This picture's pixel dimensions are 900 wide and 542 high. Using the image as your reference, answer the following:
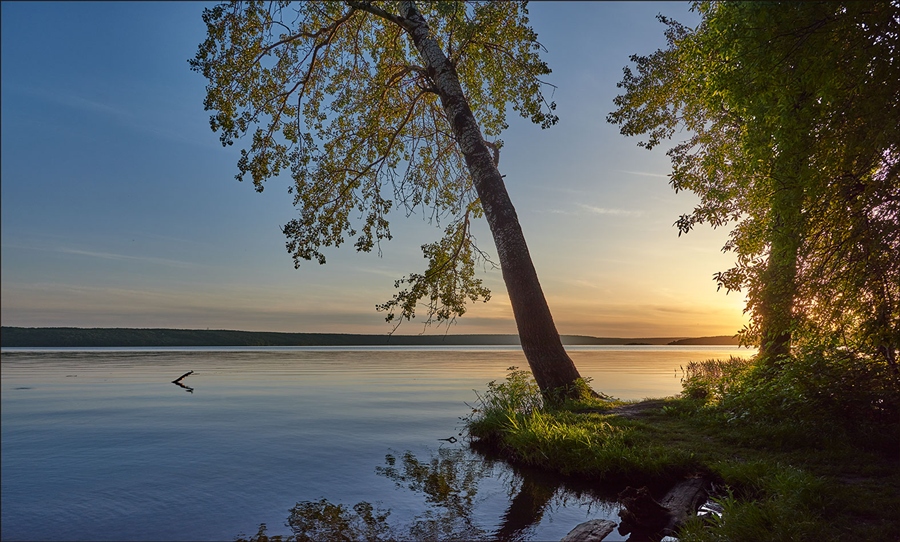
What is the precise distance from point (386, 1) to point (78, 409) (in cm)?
1691

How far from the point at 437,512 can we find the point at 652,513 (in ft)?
8.91

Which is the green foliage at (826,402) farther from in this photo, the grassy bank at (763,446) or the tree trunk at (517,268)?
the tree trunk at (517,268)

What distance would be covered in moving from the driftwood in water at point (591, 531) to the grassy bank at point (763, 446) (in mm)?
854

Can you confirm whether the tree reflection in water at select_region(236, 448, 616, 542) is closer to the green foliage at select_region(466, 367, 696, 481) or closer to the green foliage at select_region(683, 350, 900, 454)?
the green foliage at select_region(466, 367, 696, 481)

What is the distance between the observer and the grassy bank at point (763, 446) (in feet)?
18.6

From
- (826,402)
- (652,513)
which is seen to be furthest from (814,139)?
(652,513)

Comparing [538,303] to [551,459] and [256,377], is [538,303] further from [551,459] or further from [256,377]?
[256,377]

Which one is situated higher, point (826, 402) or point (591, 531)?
point (826, 402)

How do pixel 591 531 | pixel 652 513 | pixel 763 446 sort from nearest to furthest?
pixel 591 531, pixel 652 513, pixel 763 446

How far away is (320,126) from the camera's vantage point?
18.1 m

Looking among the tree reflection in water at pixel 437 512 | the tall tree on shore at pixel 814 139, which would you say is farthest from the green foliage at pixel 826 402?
the tree reflection in water at pixel 437 512

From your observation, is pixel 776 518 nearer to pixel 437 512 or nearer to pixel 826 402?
pixel 437 512

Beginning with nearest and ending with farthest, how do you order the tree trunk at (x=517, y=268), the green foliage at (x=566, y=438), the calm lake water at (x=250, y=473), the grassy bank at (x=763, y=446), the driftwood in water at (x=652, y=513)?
the grassy bank at (x=763, y=446)
the driftwood in water at (x=652, y=513)
the calm lake water at (x=250, y=473)
the green foliage at (x=566, y=438)
the tree trunk at (x=517, y=268)

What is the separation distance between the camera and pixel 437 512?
279 inches
